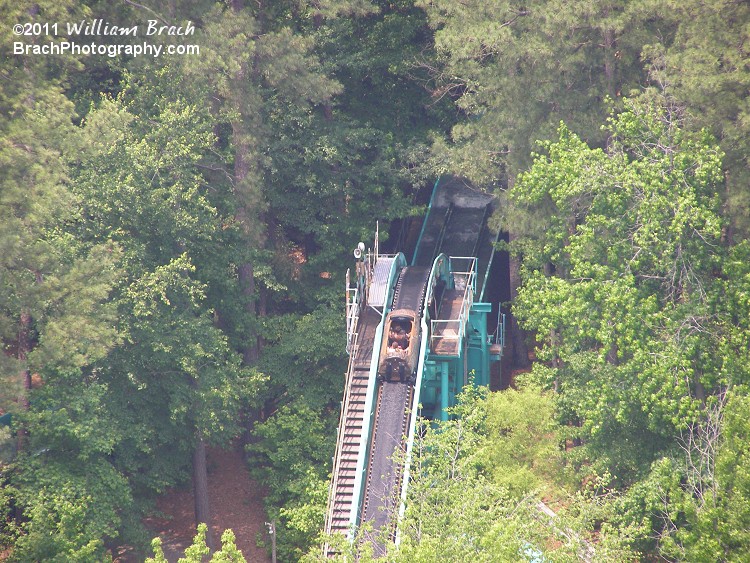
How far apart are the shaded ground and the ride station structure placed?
645 cm

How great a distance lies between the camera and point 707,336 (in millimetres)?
31859

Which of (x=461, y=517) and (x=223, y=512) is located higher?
(x=461, y=517)

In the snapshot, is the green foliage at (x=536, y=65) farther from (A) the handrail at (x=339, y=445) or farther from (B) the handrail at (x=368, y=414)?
(A) the handrail at (x=339, y=445)

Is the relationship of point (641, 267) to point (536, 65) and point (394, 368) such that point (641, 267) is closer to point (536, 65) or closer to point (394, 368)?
point (394, 368)

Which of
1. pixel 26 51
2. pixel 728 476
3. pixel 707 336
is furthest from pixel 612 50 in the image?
pixel 26 51

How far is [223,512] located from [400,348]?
9825mm

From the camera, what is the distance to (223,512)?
40.4 meters

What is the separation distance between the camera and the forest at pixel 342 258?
3103cm

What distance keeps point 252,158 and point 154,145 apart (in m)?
4.20

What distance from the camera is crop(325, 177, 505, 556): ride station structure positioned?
32.6 m

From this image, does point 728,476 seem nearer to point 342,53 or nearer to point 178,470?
point 178,470

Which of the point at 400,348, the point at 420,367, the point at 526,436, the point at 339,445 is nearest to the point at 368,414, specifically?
the point at 339,445

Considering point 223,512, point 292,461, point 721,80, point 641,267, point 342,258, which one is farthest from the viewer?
point 342,258

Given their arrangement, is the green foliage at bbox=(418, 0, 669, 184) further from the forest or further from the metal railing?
the metal railing
